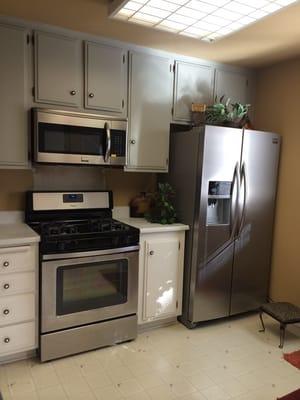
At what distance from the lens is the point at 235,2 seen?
188cm

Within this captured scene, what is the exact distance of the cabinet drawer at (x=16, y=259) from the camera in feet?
7.14

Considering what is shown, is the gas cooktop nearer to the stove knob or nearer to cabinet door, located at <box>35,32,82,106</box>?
the stove knob

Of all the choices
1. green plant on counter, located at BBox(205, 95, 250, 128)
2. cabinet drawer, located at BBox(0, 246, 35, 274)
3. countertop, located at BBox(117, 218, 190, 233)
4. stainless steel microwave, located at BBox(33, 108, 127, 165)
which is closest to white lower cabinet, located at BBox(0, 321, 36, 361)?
cabinet drawer, located at BBox(0, 246, 35, 274)

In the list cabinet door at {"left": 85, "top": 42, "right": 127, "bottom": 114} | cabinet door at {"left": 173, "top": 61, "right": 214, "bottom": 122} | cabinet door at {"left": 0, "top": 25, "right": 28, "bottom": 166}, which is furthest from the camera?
cabinet door at {"left": 173, "top": 61, "right": 214, "bottom": 122}

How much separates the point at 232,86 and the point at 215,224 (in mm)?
1348

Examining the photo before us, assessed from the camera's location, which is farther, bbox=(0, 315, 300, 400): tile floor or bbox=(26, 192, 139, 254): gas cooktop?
bbox=(26, 192, 139, 254): gas cooktop

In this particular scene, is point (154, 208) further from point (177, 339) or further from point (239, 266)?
point (177, 339)

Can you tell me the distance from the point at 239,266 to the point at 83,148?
1673 millimetres

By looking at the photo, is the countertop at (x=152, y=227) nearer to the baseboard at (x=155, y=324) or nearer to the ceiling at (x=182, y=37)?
the baseboard at (x=155, y=324)

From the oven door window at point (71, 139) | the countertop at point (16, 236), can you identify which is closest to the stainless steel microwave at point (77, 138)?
the oven door window at point (71, 139)

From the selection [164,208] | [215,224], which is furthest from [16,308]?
[215,224]

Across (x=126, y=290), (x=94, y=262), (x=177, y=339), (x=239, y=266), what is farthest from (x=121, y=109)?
(x=177, y=339)

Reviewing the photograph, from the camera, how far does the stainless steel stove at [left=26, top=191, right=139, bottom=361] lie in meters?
2.31

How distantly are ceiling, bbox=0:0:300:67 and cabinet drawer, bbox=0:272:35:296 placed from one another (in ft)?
5.61
